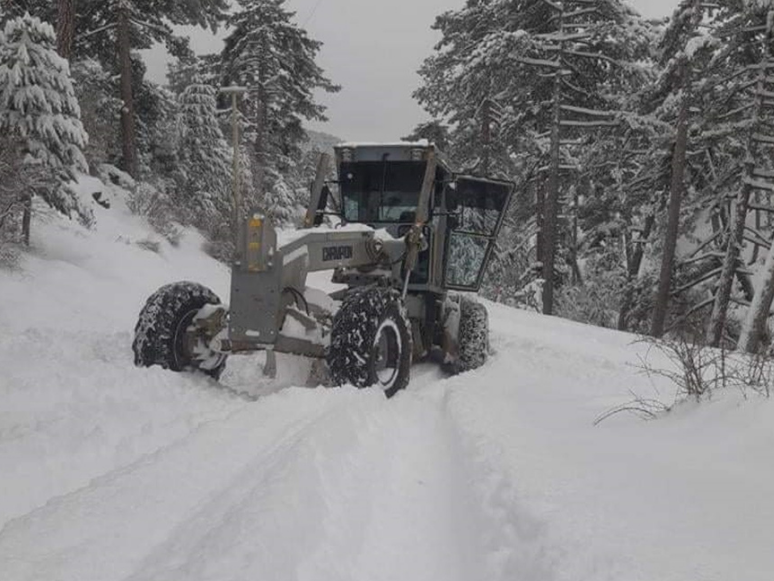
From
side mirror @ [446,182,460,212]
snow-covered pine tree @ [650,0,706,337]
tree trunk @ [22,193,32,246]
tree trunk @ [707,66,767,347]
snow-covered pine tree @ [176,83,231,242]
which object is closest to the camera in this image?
side mirror @ [446,182,460,212]

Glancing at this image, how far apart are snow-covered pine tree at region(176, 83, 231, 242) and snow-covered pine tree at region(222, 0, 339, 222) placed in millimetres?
1755

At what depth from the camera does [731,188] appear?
55.2ft

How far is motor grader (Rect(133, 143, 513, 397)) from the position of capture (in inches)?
219

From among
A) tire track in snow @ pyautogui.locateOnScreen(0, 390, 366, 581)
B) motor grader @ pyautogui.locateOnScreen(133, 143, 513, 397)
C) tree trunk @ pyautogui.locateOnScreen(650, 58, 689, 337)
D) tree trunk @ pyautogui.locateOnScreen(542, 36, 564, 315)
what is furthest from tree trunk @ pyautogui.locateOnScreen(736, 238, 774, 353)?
tire track in snow @ pyautogui.locateOnScreen(0, 390, 366, 581)

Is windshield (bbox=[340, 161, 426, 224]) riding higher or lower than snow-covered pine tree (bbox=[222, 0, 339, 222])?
lower

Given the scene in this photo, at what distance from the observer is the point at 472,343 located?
8195 mm

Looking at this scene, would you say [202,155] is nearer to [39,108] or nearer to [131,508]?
[39,108]

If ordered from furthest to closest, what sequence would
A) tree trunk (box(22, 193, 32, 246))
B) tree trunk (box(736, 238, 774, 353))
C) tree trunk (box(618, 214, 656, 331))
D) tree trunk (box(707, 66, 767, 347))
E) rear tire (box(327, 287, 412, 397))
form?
tree trunk (box(618, 214, 656, 331)), tree trunk (box(707, 66, 767, 347)), tree trunk (box(736, 238, 774, 353)), tree trunk (box(22, 193, 32, 246)), rear tire (box(327, 287, 412, 397))

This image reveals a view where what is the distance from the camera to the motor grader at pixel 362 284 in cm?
557

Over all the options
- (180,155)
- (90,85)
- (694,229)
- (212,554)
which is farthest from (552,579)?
(180,155)

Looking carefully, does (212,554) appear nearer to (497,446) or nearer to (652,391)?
(497,446)

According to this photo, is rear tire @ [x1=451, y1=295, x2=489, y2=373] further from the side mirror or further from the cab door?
the side mirror

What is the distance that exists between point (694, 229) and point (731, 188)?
1896mm

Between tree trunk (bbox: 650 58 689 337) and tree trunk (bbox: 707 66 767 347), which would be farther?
tree trunk (bbox: 650 58 689 337)
